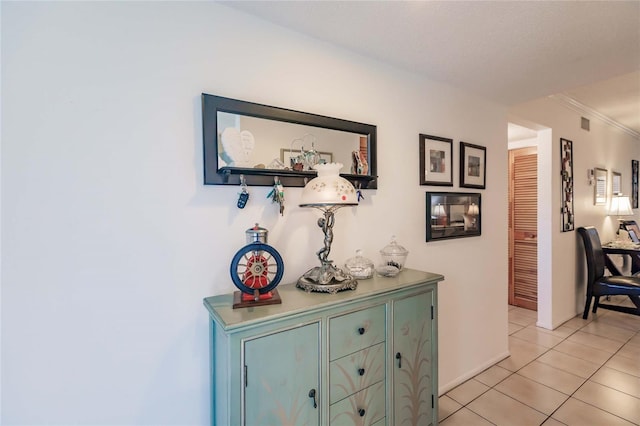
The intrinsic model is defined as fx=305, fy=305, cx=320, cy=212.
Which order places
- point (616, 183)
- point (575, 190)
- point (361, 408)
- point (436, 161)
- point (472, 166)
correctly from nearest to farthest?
point (361, 408) → point (436, 161) → point (472, 166) → point (575, 190) → point (616, 183)

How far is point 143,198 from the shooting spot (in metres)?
1.20

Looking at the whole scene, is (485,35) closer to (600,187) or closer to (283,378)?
(283,378)

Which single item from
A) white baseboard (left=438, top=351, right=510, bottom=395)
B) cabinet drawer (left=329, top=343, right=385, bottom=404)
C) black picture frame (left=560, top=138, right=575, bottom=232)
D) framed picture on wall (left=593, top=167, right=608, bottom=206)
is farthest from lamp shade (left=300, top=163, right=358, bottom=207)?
framed picture on wall (left=593, top=167, right=608, bottom=206)

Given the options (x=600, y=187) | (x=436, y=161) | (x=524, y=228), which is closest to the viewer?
(x=436, y=161)

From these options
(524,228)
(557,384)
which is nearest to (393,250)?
(557,384)

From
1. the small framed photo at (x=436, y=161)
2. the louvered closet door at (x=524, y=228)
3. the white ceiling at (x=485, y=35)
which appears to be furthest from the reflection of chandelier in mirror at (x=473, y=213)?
the louvered closet door at (x=524, y=228)

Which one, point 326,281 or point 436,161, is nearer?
point 326,281

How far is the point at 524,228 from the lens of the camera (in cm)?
398

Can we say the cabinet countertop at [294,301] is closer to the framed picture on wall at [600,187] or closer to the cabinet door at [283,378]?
the cabinet door at [283,378]

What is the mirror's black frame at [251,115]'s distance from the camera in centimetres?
130

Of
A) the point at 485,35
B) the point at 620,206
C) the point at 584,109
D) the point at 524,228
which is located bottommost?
the point at 524,228

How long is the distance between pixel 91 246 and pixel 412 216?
69.3 inches

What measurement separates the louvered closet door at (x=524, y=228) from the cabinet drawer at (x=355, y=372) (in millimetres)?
3461

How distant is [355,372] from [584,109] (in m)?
4.25
